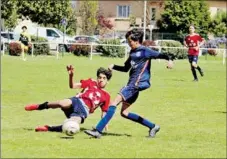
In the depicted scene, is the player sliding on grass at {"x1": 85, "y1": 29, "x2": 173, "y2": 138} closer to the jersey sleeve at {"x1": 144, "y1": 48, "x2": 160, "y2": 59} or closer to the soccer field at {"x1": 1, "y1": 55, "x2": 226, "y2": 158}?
the jersey sleeve at {"x1": 144, "y1": 48, "x2": 160, "y2": 59}

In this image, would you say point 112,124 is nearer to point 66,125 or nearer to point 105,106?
point 105,106

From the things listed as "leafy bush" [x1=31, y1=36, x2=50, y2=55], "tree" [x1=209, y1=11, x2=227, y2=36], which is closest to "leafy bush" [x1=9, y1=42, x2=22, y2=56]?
"leafy bush" [x1=31, y1=36, x2=50, y2=55]

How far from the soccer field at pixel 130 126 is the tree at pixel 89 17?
143 feet

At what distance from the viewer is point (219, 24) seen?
6819 centimetres

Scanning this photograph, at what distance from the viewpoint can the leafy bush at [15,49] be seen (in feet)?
131

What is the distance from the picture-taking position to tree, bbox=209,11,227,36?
68.1 m

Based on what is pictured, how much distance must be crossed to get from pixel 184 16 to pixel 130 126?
183 ft

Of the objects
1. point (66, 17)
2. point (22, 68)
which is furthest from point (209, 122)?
point (66, 17)

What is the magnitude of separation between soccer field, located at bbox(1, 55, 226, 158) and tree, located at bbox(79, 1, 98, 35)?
143ft

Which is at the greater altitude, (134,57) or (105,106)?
(134,57)

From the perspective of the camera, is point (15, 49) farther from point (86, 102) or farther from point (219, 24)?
point (219, 24)

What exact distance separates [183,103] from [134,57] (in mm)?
5634

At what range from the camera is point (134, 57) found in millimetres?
10594

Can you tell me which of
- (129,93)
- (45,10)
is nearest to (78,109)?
(129,93)
